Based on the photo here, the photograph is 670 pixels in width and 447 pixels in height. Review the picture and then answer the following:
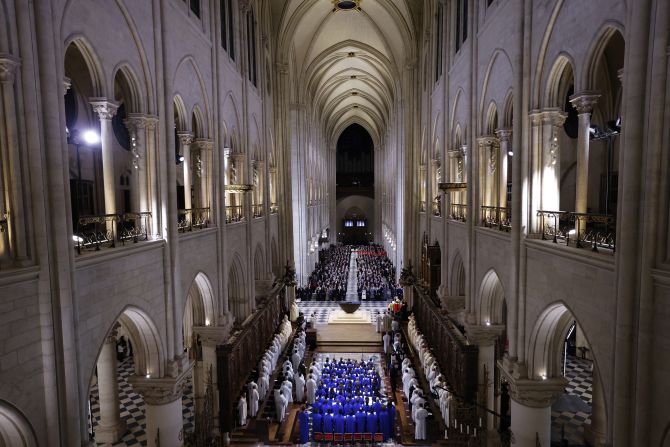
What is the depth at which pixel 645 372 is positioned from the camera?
527cm

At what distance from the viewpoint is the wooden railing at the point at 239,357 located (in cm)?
1263

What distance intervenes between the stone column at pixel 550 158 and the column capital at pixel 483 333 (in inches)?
190

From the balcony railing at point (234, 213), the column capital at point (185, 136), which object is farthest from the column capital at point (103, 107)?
the balcony railing at point (234, 213)

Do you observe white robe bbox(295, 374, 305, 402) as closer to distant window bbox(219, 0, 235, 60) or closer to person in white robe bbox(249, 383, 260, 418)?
person in white robe bbox(249, 383, 260, 418)

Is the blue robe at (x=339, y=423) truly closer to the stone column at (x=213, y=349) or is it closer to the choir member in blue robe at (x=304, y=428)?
the choir member in blue robe at (x=304, y=428)

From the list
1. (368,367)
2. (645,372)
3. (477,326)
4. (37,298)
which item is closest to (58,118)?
(37,298)

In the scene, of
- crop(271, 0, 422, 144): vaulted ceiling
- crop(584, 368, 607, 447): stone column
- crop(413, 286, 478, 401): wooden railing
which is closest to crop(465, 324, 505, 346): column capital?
crop(413, 286, 478, 401): wooden railing

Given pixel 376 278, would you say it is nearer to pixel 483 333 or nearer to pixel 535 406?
pixel 483 333

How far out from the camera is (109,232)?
25.5 feet

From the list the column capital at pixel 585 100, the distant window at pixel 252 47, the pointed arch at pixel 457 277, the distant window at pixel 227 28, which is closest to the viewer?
the column capital at pixel 585 100

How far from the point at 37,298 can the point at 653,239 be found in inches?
294

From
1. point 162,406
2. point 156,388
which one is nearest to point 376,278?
point 162,406

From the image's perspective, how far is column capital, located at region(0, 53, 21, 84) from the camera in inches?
199

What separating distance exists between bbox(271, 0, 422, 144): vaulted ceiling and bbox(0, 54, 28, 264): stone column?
1841 cm
